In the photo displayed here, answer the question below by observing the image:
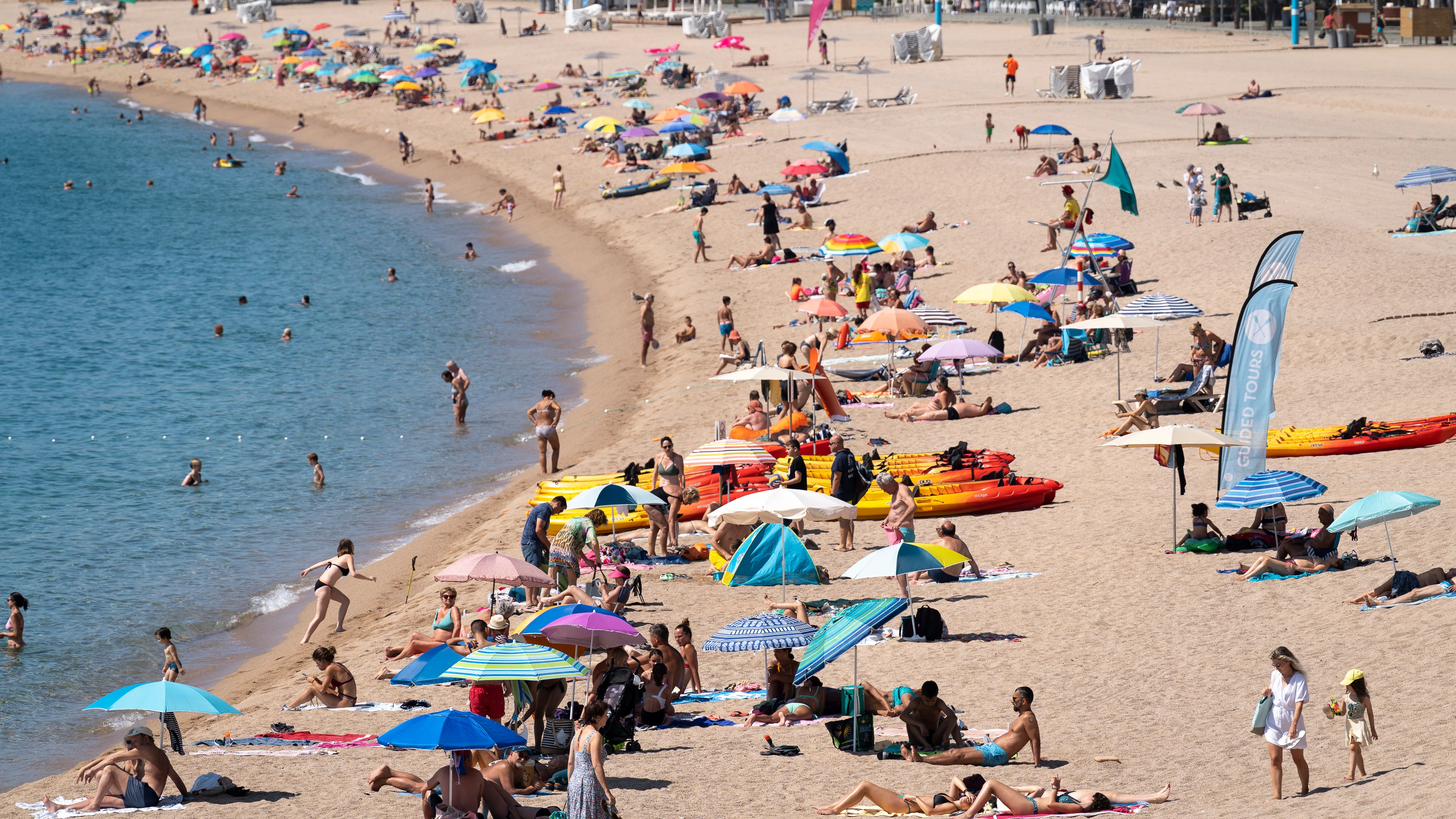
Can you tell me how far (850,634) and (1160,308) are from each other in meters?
14.2

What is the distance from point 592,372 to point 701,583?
13.1m

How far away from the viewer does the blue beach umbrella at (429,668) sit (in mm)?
12109

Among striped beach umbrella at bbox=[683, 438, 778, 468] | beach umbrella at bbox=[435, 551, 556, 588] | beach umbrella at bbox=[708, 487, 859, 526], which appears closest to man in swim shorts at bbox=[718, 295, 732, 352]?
striped beach umbrella at bbox=[683, 438, 778, 468]

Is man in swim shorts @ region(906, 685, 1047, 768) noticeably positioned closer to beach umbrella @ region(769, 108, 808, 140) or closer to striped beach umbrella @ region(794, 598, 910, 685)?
striped beach umbrella @ region(794, 598, 910, 685)

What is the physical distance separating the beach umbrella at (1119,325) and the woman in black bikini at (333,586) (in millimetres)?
11130

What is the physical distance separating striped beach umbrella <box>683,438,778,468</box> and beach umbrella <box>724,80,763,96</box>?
32312 mm

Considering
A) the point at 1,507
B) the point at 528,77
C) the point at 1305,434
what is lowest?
the point at 1,507

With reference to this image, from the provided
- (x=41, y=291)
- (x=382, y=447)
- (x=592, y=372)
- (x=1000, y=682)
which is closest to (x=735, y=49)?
(x=41, y=291)

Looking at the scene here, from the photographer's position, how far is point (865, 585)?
1669 cm

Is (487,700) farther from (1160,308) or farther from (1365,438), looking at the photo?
(1160,308)

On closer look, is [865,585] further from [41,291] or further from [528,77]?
[528,77]

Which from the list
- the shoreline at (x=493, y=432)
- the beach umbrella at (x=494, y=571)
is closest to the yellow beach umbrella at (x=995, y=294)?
the shoreline at (x=493, y=432)

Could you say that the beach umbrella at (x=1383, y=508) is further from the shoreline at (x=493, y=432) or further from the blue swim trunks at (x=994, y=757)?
the shoreline at (x=493, y=432)

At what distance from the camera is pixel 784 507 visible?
15484 millimetres
